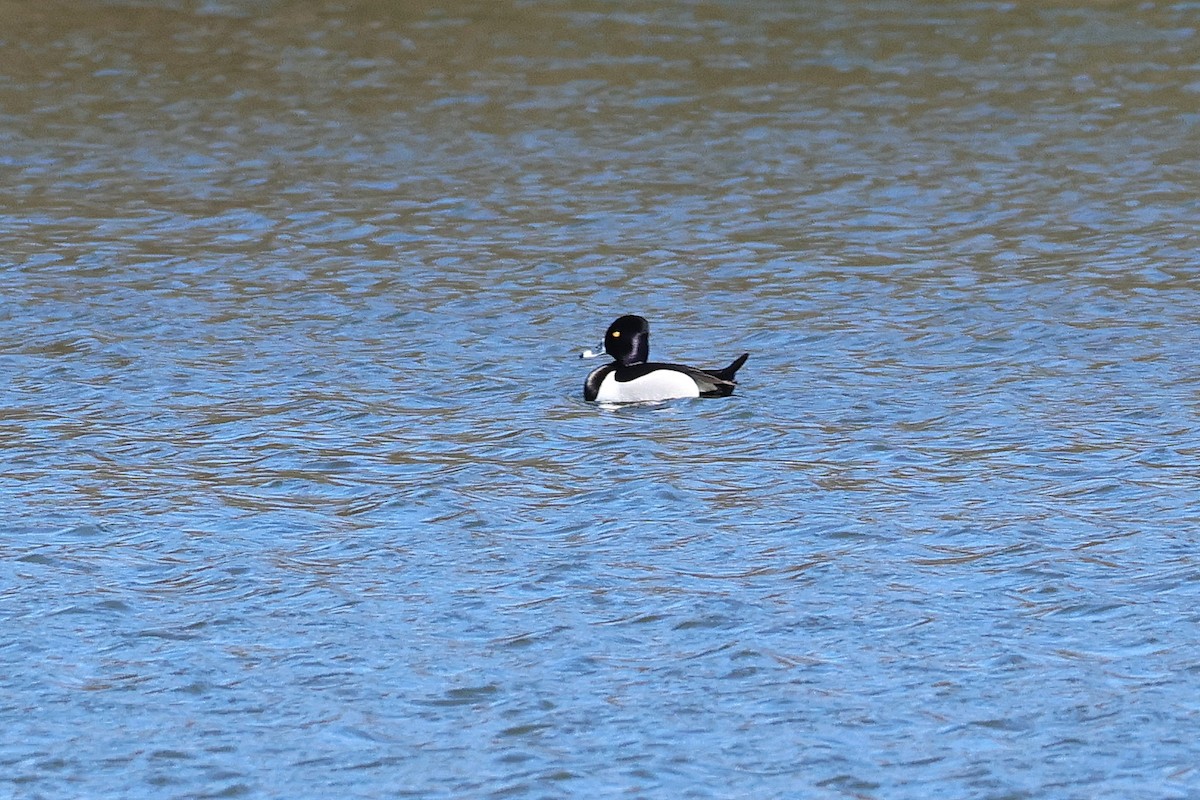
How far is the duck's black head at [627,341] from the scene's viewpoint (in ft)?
57.3

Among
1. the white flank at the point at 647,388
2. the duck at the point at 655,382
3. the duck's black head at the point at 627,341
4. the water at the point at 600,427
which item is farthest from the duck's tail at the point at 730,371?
the duck's black head at the point at 627,341

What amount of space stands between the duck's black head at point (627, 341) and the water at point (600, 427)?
62 cm

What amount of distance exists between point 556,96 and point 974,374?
14.3 metres

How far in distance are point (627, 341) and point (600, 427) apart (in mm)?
1504

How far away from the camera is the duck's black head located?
1745cm

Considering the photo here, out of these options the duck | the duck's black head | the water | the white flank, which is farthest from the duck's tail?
the duck's black head

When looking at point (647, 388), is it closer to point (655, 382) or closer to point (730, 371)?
point (655, 382)

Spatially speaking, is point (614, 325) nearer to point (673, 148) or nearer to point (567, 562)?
point (567, 562)

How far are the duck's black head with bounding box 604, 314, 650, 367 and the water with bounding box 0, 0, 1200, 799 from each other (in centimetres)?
Result: 62

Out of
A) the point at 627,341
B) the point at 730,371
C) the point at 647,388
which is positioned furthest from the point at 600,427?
the point at 627,341

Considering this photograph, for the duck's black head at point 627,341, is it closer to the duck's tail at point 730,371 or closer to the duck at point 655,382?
the duck at point 655,382

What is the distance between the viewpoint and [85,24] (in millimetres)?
35562

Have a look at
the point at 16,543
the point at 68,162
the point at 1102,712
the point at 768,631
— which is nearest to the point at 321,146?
the point at 68,162

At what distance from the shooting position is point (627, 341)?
17.5 m
